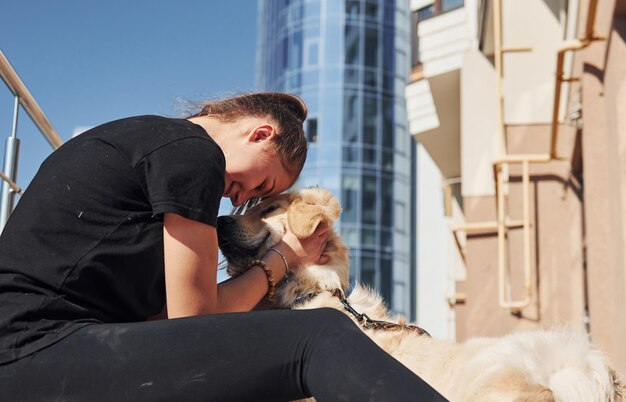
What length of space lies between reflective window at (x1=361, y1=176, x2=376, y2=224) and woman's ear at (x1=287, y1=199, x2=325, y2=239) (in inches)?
1118

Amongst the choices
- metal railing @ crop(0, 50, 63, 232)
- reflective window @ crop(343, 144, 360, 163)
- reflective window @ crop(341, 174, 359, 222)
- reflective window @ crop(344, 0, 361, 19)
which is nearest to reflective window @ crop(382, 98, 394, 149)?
reflective window @ crop(343, 144, 360, 163)

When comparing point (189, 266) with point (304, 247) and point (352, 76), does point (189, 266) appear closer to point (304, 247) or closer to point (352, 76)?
point (304, 247)

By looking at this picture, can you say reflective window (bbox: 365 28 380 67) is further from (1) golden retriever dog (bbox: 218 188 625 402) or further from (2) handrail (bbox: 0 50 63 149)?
(1) golden retriever dog (bbox: 218 188 625 402)

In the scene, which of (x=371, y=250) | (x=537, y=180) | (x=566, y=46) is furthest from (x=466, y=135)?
(x=371, y=250)

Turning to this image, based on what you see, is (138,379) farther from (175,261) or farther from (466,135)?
(466,135)

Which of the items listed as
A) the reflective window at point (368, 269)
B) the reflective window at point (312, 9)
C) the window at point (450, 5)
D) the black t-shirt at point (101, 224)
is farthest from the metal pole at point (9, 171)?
the reflective window at point (312, 9)

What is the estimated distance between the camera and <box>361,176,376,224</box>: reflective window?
104 feet

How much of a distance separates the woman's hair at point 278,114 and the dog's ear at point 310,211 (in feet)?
1.04

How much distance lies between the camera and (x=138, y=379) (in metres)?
1.92

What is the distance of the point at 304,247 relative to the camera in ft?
11.0

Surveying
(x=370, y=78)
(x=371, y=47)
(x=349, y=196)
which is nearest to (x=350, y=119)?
(x=370, y=78)

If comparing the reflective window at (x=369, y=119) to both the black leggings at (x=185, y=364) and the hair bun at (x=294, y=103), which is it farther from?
the black leggings at (x=185, y=364)

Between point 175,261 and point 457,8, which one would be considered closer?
point 175,261

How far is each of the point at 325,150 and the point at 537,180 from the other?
79.8 feet
